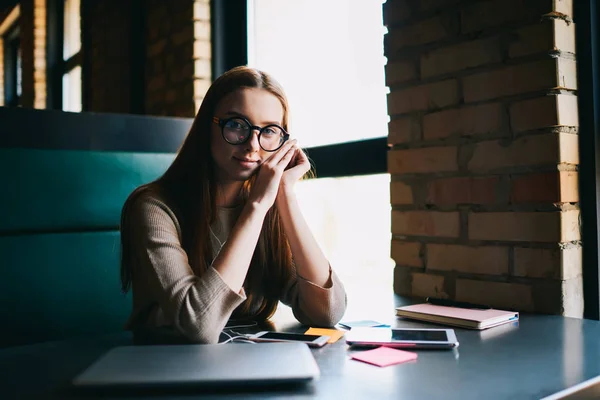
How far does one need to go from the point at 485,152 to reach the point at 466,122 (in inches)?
4.3

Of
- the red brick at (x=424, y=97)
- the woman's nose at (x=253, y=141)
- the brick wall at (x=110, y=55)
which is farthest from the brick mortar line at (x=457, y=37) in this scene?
the brick wall at (x=110, y=55)

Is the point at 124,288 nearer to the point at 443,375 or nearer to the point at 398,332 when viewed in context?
the point at 398,332

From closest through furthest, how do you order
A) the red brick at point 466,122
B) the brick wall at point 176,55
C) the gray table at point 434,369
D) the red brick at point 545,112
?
1. the gray table at point 434,369
2. the red brick at point 545,112
3. the red brick at point 466,122
4. the brick wall at point 176,55

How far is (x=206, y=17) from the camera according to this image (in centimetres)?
274

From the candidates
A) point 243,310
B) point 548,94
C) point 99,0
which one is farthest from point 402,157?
point 99,0

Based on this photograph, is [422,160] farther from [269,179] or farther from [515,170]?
[269,179]

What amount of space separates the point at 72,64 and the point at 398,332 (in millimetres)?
4519

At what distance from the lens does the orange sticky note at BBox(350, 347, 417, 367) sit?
0.95 meters

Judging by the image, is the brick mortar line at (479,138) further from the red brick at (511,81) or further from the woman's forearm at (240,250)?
the woman's forearm at (240,250)

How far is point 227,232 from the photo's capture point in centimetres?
152

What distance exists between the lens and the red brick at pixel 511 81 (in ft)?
4.37

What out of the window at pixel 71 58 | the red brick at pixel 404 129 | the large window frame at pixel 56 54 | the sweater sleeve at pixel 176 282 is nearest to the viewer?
the sweater sleeve at pixel 176 282

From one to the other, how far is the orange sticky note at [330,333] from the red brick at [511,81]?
0.76 metres

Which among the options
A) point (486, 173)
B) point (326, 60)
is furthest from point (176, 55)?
point (486, 173)
